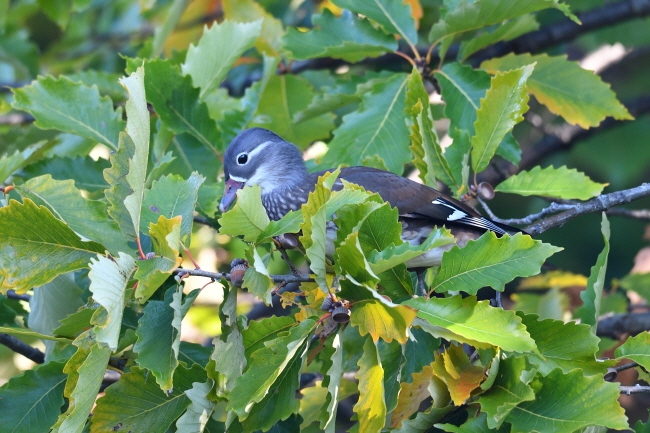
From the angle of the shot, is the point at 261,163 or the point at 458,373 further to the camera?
the point at 261,163

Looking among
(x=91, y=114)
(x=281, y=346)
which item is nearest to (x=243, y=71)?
(x=91, y=114)

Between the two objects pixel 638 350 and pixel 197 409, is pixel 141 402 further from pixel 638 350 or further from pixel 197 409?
pixel 638 350

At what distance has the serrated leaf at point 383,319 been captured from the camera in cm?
232

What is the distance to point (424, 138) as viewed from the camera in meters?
3.35

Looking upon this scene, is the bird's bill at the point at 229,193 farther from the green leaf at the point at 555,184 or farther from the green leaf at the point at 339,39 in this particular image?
the green leaf at the point at 555,184

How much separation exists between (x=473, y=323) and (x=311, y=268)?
1.76 ft

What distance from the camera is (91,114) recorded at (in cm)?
385

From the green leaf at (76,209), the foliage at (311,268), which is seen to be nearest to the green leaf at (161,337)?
the foliage at (311,268)

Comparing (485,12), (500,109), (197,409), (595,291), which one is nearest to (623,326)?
(595,291)

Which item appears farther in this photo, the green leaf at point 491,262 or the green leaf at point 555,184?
the green leaf at point 555,184

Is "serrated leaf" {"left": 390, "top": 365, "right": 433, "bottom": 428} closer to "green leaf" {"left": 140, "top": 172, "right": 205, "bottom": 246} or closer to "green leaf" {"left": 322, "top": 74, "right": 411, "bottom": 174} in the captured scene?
"green leaf" {"left": 140, "top": 172, "right": 205, "bottom": 246}

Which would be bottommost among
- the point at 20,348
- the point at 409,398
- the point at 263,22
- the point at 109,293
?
the point at 20,348

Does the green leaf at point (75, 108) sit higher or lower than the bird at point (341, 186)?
higher

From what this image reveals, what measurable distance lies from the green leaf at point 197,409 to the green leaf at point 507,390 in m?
0.95
